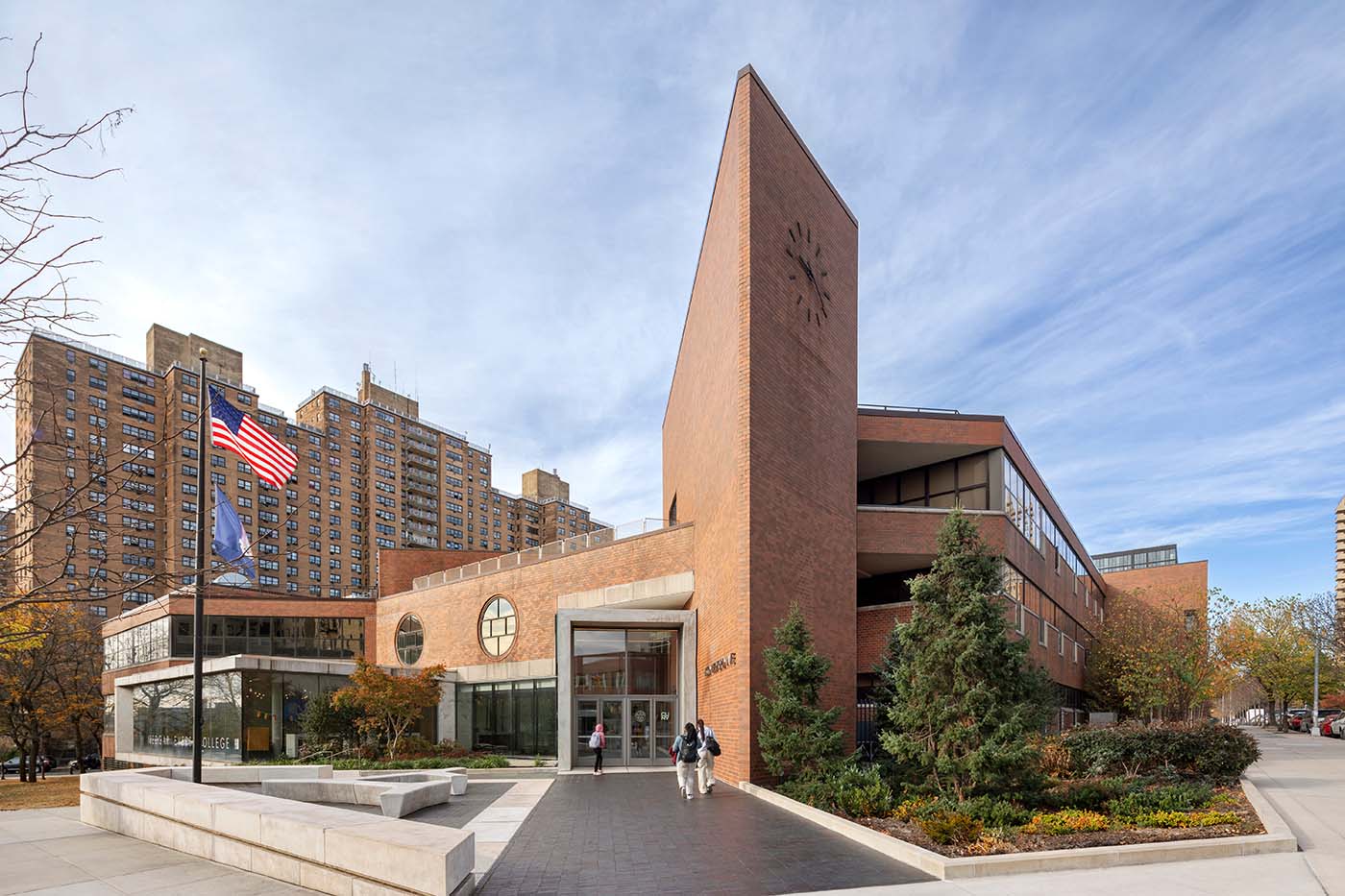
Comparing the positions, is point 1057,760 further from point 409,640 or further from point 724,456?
point 409,640

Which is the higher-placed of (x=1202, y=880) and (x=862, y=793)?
(x=1202, y=880)

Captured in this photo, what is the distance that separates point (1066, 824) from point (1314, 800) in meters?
8.62

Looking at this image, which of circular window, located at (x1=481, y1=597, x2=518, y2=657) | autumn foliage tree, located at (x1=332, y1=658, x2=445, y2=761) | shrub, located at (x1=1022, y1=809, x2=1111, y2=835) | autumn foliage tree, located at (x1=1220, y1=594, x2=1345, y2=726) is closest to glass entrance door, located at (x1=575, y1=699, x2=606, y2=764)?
autumn foliage tree, located at (x1=332, y1=658, x2=445, y2=761)

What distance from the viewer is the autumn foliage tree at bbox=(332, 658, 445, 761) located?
1239 inches

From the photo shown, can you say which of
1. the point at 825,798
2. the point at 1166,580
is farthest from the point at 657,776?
the point at 1166,580

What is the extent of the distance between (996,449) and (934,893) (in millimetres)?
22860

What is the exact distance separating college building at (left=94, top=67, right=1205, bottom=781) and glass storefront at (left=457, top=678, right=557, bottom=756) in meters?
0.10

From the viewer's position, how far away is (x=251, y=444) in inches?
750

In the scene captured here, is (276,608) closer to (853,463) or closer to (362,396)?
(853,463)

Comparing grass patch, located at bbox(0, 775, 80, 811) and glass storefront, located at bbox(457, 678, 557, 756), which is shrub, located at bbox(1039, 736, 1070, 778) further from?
grass patch, located at bbox(0, 775, 80, 811)

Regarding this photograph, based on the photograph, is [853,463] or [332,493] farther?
[332,493]

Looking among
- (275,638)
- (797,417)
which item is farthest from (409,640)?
(797,417)

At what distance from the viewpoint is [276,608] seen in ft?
181

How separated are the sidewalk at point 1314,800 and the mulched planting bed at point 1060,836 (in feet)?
2.64
